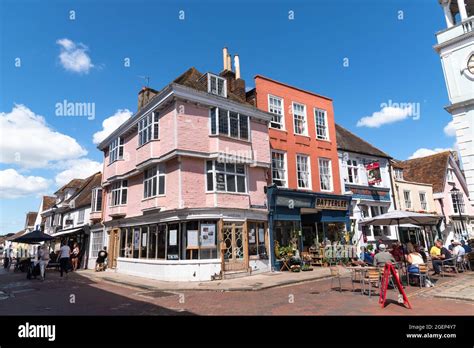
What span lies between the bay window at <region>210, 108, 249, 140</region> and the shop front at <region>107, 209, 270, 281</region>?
443cm

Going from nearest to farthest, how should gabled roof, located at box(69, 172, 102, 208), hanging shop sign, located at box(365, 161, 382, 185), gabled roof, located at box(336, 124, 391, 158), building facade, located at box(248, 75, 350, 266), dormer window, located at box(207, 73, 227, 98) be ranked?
1. dormer window, located at box(207, 73, 227, 98)
2. building facade, located at box(248, 75, 350, 266)
3. hanging shop sign, located at box(365, 161, 382, 185)
4. gabled roof, located at box(336, 124, 391, 158)
5. gabled roof, located at box(69, 172, 102, 208)

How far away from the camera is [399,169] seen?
2711cm

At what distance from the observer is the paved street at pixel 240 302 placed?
7.95 m

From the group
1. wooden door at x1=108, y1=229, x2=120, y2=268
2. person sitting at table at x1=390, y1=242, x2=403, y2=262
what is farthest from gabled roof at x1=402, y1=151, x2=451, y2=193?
wooden door at x1=108, y1=229, x2=120, y2=268

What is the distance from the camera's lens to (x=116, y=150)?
21.4 meters

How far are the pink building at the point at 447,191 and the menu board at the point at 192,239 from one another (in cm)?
2428

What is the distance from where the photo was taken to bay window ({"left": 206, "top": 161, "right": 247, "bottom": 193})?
1609cm

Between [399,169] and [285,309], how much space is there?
23.5 metres

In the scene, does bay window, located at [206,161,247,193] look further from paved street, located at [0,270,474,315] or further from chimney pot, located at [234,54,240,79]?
chimney pot, located at [234,54,240,79]

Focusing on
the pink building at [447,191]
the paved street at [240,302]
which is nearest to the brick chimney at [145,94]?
the paved street at [240,302]

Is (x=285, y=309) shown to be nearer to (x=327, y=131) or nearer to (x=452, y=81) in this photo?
Result: (x=452, y=81)

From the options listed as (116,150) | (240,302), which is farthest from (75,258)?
(240,302)

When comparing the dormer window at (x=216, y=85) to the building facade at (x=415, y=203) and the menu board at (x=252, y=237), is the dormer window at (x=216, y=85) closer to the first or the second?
the menu board at (x=252, y=237)
